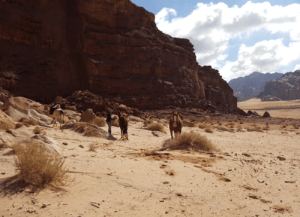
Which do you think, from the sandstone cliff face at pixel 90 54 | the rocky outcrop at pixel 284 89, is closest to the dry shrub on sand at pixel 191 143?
the sandstone cliff face at pixel 90 54

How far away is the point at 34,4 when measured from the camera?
33.8m

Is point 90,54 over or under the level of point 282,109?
over

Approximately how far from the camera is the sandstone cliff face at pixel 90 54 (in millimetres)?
31047

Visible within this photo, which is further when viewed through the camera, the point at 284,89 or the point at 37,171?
the point at 284,89

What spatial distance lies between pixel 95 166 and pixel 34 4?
38.2 meters

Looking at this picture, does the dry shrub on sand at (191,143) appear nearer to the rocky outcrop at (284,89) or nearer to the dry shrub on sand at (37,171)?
the dry shrub on sand at (37,171)

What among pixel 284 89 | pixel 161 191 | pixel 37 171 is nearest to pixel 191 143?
pixel 161 191

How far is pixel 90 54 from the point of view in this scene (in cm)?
3678

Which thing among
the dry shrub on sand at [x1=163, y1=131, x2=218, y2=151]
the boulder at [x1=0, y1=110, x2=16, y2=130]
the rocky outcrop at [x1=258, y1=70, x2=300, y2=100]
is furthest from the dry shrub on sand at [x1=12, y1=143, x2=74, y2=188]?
the rocky outcrop at [x1=258, y1=70, x2=300, y2=100]

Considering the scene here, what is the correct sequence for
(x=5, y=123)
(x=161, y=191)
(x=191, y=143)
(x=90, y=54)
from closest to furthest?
(x=161, y=191), (x=5, y=123), (x=191, y=143), (x=90, y=54)

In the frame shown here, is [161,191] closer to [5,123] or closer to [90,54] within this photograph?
[5,123]

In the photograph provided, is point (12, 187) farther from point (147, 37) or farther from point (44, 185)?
point (147, 37)

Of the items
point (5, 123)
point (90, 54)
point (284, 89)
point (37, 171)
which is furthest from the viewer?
point (284, 89)

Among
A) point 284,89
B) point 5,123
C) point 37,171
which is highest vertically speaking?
point 284,89
